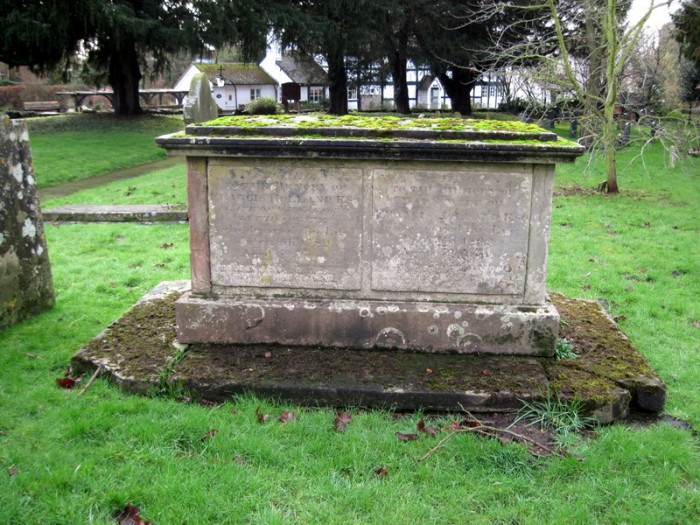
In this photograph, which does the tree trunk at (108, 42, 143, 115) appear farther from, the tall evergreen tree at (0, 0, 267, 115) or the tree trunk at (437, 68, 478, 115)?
the tree trunk at (437, 68, 478, 115)

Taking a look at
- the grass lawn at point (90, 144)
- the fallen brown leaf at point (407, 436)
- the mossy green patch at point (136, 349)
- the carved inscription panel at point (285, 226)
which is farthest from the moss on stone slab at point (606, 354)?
the grass lawn at point (90, 144)

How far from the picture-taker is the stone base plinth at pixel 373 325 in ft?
14.4

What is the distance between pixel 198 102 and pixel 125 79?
20.9 metres

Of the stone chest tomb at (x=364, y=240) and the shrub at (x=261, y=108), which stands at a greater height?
the shrub at (x=261, y=108)

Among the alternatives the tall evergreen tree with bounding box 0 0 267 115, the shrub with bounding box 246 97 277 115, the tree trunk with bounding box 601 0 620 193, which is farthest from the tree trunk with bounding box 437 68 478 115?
the tree trunk with bounding box 601 0 620 193

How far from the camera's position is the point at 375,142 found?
4121 mm

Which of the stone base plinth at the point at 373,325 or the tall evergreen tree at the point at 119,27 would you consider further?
the tall evergreen tree at the point at 119,27

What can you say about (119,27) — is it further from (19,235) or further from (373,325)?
(373,325)

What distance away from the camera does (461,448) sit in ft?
11.5

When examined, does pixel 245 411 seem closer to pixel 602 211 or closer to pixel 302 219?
pixel 302 219

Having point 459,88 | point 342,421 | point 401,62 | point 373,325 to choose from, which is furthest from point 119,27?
point 342,421

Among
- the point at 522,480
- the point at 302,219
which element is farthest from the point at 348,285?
the point at 522,480

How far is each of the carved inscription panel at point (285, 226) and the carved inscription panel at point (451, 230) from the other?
22 cm

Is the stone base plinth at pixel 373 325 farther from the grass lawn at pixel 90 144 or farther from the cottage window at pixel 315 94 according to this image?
the cottage window at pixel 315 94
